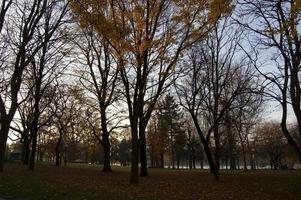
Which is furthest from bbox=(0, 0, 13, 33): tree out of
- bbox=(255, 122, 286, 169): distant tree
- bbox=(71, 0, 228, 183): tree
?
bbox=(255, 122, 286, 169): distant tree

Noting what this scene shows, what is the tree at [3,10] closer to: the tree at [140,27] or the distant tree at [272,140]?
the tree at [140,27]

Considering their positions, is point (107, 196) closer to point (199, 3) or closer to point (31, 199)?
point (31, 199)

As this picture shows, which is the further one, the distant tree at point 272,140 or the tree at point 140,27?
the distant tree at point 272,140

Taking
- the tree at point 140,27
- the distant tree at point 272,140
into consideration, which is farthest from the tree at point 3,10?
the distant tree at point 272,140

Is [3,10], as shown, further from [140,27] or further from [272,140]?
[272,140]

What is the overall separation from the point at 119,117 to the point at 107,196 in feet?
77.8

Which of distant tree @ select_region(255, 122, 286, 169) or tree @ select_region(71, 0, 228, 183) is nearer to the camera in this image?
tree @ select_region(71, 0, 228, 183)

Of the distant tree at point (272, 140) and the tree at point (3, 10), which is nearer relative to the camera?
the tree at point (3, 10)

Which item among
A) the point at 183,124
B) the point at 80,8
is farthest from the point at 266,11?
the point at 183,124

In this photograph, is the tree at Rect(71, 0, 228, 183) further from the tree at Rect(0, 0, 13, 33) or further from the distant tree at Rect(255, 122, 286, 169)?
the distant tree at Rect(255, 122, 286, 169)

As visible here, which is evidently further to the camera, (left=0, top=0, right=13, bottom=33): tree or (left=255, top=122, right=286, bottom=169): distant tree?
(left=255, top=122, right=286, bottom=169): distant tree

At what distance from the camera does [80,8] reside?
17141 mm

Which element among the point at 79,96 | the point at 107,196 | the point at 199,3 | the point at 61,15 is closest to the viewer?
the point at 107,196

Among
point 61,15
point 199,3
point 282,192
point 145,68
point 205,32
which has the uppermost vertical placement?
point 61,15
